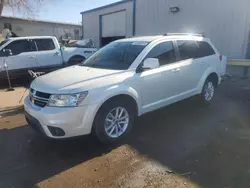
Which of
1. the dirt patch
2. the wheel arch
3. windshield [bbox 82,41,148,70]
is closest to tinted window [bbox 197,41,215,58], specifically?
the wheel arch

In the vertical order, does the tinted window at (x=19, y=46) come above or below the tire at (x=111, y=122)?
above

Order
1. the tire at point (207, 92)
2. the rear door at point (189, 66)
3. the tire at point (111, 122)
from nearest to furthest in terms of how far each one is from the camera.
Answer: the tire at point (111, 122) < the rear door at point (189, 66) < the tire at point (207, 92)

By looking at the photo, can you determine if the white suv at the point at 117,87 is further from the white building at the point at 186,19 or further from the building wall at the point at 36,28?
the building wall at the point at 36,28

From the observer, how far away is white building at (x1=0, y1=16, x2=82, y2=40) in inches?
1239

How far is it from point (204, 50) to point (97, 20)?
49.1ft

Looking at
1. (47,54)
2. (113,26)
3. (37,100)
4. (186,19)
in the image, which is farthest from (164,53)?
(113,26)

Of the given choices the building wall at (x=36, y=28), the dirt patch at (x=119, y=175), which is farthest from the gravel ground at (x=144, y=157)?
the building wall at (x=36, y=28)

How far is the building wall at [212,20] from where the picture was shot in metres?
10.1

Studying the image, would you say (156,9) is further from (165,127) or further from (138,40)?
(165,127)

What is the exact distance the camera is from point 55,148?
13.1 ft

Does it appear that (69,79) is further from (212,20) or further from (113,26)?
(113,26)

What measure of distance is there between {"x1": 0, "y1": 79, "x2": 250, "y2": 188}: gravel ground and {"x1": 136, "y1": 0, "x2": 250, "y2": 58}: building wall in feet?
20.3

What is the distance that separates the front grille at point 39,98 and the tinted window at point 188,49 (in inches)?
118

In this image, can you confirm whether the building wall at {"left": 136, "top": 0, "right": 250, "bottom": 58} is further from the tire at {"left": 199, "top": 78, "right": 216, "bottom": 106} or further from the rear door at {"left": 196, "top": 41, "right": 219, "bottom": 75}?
the tire at {"left": 199, "top": 78, "right": 216, "bottom": 106}
